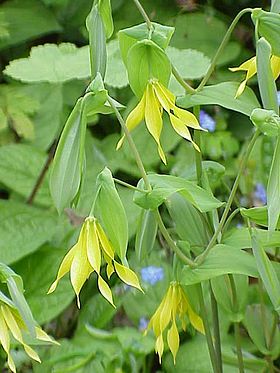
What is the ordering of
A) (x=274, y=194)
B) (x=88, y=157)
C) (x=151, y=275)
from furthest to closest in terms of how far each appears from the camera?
(x=88, y=157) → (x=151, y=275) → (x=274, y=194)

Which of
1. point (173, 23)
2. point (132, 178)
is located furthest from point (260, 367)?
point (173, 23)

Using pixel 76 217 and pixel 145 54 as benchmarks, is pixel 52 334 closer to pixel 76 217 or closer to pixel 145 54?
pixel 76 217

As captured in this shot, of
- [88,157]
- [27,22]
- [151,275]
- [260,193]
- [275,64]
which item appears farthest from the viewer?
[27,22]

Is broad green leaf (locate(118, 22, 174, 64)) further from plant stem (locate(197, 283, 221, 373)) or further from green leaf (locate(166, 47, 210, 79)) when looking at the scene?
green leaf (locate(166, 47, 210, 79))

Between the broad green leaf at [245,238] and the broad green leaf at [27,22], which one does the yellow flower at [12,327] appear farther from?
the broad green leaf at [27,22]

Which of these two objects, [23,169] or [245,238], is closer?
[245,238]

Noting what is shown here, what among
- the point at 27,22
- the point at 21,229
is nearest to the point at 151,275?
the point at 21,229

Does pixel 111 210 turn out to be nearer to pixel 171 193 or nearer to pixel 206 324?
pixel 171 193

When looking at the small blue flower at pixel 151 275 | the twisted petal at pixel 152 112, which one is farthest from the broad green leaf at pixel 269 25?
the small blue flower at pixel 151 275
